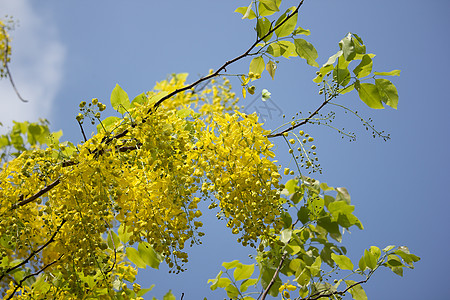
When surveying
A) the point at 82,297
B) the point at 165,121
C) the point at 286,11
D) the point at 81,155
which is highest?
the point at 286,11

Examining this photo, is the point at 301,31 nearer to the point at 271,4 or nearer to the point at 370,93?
the point at 271,4

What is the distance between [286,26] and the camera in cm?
152

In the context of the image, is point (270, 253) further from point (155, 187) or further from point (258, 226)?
point (155, 187)

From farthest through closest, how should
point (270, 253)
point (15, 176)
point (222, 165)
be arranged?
point (270, 253) < point (15, 176) < point (222, 165)

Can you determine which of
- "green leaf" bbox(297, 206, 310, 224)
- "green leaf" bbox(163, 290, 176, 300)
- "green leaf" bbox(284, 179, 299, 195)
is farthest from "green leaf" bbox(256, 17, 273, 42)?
"green leaf" bbox(163, 290, 176, 300)

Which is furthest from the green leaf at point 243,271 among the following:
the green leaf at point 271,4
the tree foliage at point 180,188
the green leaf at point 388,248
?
the green leaf at point 271,4

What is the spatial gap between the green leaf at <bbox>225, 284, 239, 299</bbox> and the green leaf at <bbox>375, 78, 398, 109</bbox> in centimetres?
96

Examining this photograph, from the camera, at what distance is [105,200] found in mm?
1333

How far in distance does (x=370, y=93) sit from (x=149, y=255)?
42.1 inches

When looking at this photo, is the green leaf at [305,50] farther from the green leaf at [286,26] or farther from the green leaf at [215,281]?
the green leaf at [215,281]

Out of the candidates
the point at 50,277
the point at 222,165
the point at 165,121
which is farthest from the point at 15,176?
the point at 222,165

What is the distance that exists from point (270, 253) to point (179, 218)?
524mm

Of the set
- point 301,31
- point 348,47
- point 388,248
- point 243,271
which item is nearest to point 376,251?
point 388,248

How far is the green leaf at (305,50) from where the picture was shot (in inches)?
60.3
